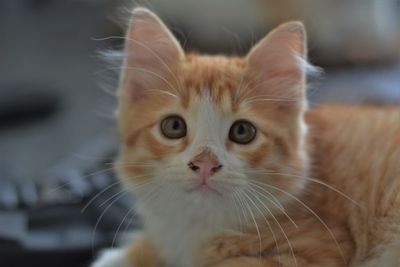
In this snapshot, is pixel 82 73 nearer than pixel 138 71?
No

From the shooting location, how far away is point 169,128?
1.45 m

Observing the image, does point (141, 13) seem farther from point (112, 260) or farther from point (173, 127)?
point (112, 260)

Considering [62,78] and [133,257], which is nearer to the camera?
[133,257]

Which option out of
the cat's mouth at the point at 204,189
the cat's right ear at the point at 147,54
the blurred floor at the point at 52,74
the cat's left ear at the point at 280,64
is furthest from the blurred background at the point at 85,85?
the cat's mouth at the point at 204,189

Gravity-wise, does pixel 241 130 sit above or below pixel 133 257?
above

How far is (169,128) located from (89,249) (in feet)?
1.53

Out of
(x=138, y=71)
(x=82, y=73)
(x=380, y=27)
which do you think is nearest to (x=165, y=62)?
(x=138, y=71)

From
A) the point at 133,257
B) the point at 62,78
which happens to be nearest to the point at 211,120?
the point at 133,257

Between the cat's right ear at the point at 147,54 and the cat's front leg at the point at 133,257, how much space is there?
1.32ft

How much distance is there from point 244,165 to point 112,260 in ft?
1.63

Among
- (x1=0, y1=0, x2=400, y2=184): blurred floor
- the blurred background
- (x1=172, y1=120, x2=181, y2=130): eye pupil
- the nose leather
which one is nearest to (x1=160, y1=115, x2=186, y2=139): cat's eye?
(x1=172, y1=120, x2=181, y2=130): eye pupil

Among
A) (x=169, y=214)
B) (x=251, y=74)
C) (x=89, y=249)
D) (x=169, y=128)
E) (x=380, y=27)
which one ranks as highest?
(x=380, y=27)

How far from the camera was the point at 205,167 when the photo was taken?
1.32 meters

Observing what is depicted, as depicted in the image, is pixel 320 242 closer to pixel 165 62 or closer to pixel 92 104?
pixel 165 62
